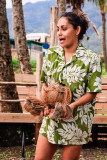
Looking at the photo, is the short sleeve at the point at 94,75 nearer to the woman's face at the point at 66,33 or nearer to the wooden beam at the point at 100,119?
the woman's face at the point at 66,33

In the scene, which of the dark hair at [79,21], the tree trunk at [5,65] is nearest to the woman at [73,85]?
the dark hair at [79,21]

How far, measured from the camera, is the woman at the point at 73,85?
235cm

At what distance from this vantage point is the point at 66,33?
7.86 feet

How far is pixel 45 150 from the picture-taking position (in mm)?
2412

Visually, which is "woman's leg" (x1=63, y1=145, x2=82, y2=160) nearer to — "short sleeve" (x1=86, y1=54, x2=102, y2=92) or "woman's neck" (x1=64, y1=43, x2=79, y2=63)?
"short sleeve" (x1=86, y1=54, x2=102, y2=92)

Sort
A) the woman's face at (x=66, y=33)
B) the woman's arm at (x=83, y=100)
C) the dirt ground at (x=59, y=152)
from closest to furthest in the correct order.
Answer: the woman's arm at (x=83, y=100)
the woman's face at (x=66, y=33)
the dirt ground at (x=59, y=152)

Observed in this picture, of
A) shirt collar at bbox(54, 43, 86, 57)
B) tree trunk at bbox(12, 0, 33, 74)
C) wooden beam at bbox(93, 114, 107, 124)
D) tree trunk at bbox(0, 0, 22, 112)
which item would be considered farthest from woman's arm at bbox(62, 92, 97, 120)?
tree trunk at bbox(12, 0, 33, 74)

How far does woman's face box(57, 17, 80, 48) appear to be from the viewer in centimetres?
240

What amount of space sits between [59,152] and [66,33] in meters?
3.79

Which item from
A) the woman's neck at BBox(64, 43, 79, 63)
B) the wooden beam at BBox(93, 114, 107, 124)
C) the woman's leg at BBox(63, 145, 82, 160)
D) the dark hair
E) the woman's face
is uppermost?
the dark hair

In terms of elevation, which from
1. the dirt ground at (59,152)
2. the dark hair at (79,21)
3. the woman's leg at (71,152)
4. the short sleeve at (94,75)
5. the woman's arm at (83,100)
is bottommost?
the dirt ground at (59,152)

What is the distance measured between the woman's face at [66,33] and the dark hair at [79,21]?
4 cm

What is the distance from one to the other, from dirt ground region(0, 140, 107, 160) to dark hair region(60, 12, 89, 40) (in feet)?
11.0

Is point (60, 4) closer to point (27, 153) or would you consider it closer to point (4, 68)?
point (4, 68)
